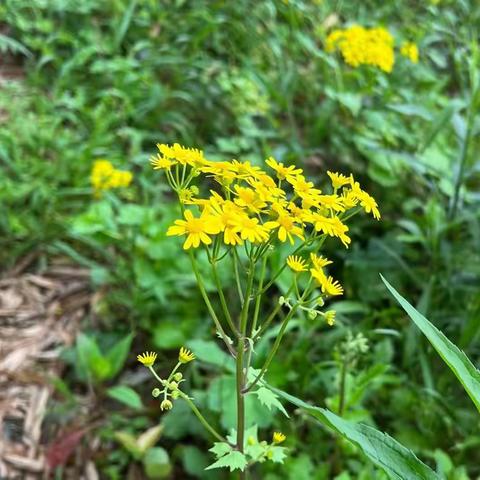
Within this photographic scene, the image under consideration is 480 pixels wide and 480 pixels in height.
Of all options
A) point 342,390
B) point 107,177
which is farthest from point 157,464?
point 107,177

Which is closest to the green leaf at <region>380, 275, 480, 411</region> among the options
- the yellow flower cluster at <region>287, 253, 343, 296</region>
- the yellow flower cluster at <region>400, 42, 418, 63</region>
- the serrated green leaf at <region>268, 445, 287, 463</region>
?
the yellow flower cluster at <region>287, 253, 343, 296</region>

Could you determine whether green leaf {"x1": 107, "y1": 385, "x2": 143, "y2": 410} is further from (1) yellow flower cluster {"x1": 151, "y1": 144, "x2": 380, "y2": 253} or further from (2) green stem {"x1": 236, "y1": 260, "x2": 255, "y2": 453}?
(1) yellow flower cluster {"x1": 151, "y1": 144, "x2": 380, "y2": 253}

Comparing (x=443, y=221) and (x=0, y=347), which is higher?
(x=443, y=221)

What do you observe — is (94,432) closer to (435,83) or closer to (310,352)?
(310,352)

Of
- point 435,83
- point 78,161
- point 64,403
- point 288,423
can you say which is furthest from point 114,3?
point 288,423

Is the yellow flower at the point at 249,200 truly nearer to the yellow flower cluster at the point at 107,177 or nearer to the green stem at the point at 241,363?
the green stem at the point at 241,363

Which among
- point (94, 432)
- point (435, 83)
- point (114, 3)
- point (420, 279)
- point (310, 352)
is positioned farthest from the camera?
point (114, 3)

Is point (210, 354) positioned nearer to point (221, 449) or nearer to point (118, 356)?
point (118, 356)
